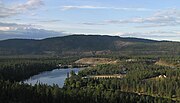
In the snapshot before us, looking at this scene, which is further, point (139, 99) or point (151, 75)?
point (151, 75)

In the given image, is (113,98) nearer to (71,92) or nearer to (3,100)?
Result: (71,92)

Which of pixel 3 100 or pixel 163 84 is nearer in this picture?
pixel 3 100

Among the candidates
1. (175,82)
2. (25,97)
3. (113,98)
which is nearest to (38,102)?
(25,97)

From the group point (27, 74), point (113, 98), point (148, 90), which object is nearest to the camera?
point (113, 98)

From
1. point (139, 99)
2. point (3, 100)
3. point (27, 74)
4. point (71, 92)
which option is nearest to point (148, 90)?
point (139, 99)

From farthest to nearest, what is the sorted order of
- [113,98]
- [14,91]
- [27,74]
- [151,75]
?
[27,74], [151,75], [113,98], [14,91]

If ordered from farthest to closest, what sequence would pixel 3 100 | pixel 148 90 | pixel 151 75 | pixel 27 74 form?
1. pixel 27 74
2. pixel 151 75
3. pixel 148 90
4. pixel 3 100

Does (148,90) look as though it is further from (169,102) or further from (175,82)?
(169,102)

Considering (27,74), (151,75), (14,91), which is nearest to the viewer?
(14,91)
